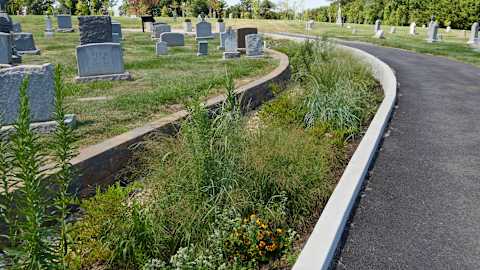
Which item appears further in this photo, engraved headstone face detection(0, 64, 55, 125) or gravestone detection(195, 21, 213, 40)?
gravestone detection(195, 21, 213, 40)

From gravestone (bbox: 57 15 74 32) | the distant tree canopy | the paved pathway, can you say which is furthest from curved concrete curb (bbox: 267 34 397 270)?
the distant tree canopy

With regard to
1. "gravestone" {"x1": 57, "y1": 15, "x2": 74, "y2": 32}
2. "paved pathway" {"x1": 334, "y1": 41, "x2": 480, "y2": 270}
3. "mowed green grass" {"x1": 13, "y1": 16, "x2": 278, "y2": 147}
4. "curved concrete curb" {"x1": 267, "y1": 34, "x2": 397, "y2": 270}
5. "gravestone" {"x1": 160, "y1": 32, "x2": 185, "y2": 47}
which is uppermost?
"gravestone" {"x1": 57, "y1": 15, "x2": 74, "y2": 32}

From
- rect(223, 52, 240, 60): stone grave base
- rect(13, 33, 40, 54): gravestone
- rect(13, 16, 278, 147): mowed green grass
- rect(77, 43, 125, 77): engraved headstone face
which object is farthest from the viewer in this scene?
rect(223, 52, 240, 60): stone grave base

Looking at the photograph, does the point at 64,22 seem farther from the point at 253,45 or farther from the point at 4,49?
the point at 253,45

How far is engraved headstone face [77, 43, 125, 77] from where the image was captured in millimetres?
9070

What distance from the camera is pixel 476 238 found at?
3.54 metres

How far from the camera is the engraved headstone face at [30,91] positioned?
505cm

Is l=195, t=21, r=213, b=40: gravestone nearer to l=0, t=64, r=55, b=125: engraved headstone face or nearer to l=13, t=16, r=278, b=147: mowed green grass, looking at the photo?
l=13, t=16, r=278, b=147: mowed green grass

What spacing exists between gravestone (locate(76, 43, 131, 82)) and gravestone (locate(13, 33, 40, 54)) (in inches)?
252

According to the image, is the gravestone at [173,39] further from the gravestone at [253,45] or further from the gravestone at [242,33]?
the gravestone at [253,45]

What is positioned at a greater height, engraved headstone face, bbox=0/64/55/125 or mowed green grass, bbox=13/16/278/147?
engraved headstone face, bbox=0/64/55/125

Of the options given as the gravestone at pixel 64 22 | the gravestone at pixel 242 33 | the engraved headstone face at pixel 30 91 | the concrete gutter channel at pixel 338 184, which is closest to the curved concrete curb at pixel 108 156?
the concrete gutter channel at pixel 338 184

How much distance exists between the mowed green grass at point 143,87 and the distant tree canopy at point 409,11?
1332 inches

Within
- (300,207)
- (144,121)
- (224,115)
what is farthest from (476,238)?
(144,121)
